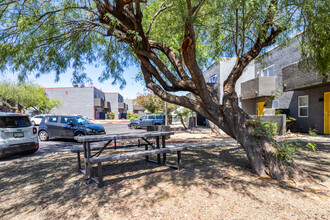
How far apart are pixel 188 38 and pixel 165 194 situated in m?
3.45

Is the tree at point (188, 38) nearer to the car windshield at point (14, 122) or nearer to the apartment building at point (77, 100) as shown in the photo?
the car windshield at point (14, 122)

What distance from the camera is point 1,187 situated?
175 inches

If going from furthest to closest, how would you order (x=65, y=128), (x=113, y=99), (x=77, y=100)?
(x=113, y=99)
(x=77, y=100)
(x=65, y=128)

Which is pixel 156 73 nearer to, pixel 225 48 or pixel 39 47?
pixel 225 48

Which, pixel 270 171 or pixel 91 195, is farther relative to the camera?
pixel 270 171

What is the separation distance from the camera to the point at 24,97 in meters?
35.7

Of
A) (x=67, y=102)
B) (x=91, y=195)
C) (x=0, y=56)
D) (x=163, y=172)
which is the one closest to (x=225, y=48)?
(x=163, y=172)

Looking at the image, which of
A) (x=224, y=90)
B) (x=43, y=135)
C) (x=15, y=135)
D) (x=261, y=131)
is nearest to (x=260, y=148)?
(x=261, y=131)

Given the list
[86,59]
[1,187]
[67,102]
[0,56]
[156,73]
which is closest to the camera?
[1,187]

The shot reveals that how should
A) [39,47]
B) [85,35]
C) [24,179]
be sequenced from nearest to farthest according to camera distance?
1. [24,179]
2. [39,47]
3. [85,35]

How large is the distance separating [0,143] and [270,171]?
25.3ft

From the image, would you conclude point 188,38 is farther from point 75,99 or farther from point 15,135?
point 75,99

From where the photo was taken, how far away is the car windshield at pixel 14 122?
705 cm

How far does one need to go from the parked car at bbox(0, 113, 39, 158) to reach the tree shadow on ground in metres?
1.14
